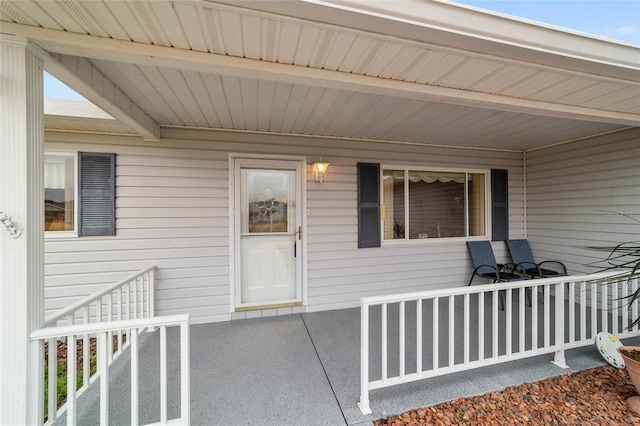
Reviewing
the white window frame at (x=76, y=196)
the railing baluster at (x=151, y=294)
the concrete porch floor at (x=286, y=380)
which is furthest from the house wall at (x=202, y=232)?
the concrete porch floor at (x=286, y=380)

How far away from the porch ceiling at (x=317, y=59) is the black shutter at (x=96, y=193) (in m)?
0.47

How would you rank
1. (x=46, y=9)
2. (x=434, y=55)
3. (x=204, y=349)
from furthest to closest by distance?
(x=204, y=349) → (x=434, y=55) → (x=46, y=9)

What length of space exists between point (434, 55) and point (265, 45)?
1040 mm

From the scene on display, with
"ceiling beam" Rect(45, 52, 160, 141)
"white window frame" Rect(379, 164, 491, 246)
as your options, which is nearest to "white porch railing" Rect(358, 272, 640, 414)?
"white window frame" Rect(379, 164, 491, 246)

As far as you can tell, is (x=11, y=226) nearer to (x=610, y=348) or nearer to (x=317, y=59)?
(x=317, y=59)

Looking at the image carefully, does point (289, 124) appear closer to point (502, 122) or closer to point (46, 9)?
point (46, 9)

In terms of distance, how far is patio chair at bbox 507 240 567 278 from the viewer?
13.2ft

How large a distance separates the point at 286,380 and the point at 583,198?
4.81m

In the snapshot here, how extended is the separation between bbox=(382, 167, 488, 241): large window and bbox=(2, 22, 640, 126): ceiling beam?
1979 mm

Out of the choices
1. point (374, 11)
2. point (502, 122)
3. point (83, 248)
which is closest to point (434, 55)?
point (374, 11)

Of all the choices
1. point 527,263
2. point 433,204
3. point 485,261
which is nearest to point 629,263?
point 485,261

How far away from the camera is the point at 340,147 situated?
378 centimetres

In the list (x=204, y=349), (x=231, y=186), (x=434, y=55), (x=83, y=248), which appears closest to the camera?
(x=434, y=55)

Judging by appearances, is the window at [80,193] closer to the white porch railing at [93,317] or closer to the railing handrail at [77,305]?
the white porch railing at [93,317]
